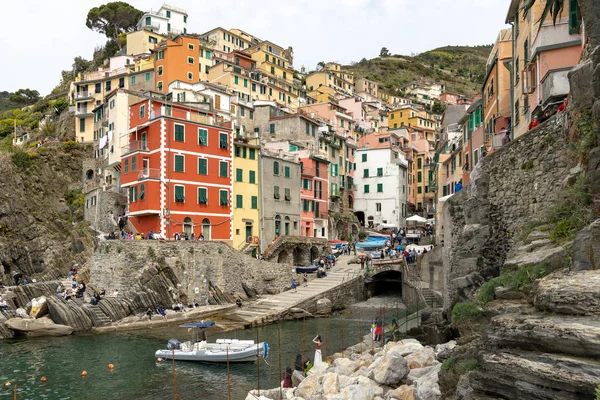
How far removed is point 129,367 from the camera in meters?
26.2

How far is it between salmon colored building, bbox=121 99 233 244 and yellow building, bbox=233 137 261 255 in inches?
38.7

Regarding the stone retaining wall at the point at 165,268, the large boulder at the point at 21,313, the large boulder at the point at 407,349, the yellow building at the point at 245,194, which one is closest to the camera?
the large boulder at the point at 407,349

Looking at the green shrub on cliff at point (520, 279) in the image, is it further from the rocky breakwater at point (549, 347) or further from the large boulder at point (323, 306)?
the large boulder at point (323, 306)

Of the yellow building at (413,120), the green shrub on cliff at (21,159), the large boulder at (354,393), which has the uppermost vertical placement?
the yellow building at (413,120)

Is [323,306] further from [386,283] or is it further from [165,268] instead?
[386,283]

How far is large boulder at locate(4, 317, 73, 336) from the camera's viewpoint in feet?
112

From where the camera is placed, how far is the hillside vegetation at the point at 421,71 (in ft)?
528

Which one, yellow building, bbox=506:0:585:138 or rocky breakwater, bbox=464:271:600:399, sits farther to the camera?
yellow building, bbox=506:0:585:138

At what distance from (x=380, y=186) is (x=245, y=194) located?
3332 centimetres

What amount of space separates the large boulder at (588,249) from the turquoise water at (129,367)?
1617 cm

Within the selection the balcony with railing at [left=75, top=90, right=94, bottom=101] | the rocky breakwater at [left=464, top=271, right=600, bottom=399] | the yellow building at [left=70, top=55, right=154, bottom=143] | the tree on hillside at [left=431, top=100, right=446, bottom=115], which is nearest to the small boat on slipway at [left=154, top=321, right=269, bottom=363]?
the rocky breakwater at [left=464, top=271, right=600, bottom=399]

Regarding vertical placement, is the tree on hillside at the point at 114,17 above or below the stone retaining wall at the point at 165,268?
above

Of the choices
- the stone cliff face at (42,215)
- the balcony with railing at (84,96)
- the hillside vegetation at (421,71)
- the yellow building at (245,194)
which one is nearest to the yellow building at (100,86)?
the balcony with railing at (84,96)

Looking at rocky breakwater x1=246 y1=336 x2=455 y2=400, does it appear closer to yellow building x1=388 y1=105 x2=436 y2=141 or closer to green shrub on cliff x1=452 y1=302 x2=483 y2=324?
green shrub on cliff x1=452 y1=302 x2=483 y2=324
